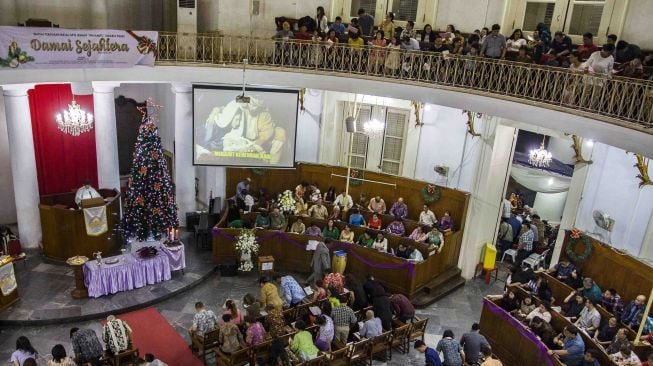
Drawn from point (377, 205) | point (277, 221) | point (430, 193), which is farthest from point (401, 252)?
point (277, 221)

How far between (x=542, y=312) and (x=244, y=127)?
8.95m

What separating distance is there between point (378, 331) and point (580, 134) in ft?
18.5

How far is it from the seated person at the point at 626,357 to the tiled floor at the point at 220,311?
3555mm

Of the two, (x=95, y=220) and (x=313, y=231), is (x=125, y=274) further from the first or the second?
(x=313, y=231)

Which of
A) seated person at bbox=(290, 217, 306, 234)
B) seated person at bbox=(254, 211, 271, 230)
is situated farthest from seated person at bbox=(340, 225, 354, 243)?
seated person at bbox=(254, 211, 271, 230)

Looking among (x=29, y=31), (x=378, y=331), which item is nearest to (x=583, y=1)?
(x=378, y=331)

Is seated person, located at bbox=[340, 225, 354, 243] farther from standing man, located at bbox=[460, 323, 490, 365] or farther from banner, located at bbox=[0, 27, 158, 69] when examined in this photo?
banner, located at bbox=[0, 27, 158, 69]

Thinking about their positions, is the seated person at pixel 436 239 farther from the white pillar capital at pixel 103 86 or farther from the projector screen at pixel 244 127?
the white pillar capital at pixel 103 86

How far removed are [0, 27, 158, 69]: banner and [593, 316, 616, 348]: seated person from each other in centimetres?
1182

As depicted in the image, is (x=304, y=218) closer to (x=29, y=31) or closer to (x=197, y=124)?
(x=197, y=124)

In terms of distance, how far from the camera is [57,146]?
1570cm

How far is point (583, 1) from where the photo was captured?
12898 mm

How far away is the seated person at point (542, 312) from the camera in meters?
11.0

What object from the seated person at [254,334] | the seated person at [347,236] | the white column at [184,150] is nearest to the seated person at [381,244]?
the seated person at [347,236]
